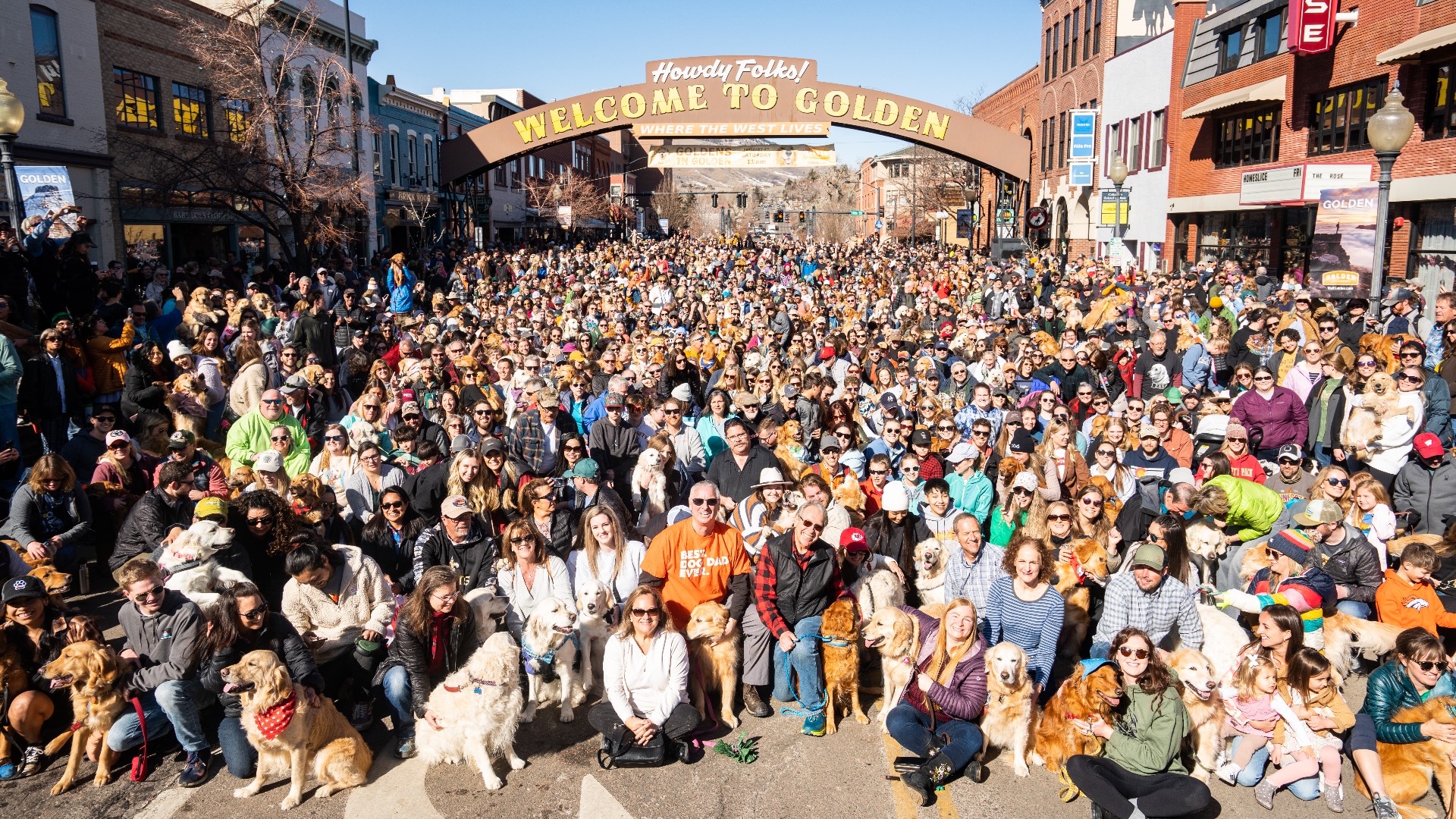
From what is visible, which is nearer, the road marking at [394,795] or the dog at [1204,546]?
the road marking at [394,795]

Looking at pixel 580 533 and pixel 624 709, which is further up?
pixel 580 533

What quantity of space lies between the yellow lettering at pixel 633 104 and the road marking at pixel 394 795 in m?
20.1

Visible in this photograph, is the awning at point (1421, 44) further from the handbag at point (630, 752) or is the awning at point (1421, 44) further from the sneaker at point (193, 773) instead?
the sneaker at point (193, 773)

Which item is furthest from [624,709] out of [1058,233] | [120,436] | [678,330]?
[1058,233]

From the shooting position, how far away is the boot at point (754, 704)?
582 centimetres

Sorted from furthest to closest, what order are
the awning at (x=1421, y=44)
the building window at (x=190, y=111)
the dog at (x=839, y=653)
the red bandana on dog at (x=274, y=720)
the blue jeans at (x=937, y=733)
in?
the building window at (x=190, y=111) < the awning at (x=1421, y=44) < the dog at (x=839, y=653) < the blue jeans at (x=937, y=733) < the red bandana on dog at (x=274, y=720)

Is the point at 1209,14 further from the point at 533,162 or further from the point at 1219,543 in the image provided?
the point at 533,162

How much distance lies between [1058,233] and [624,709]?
115 feet

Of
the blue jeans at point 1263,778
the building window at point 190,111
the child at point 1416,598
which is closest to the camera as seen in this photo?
the blue jeans at point 1263,778

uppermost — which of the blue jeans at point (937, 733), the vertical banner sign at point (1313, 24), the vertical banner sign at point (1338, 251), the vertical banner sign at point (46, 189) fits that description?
the vertical banner sign at point (1313, 24)

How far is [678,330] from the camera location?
15156mm

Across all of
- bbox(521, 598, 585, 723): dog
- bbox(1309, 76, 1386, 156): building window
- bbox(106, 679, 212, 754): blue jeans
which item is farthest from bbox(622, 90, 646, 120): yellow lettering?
bbox(106, 679, 212, 754): blue jeans

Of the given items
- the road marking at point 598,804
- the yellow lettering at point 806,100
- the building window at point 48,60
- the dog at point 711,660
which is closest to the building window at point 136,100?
the building window at point 48,60

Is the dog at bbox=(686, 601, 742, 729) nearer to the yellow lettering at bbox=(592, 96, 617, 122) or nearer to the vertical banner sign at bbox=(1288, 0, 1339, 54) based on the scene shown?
the yellow lettering at bbox=(592, 96, 617, 122)
